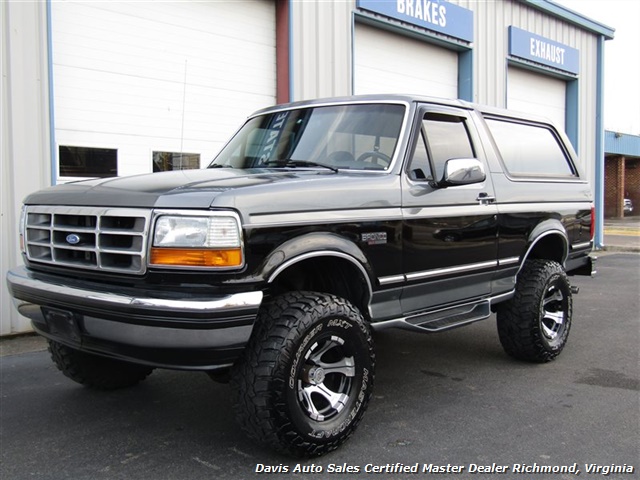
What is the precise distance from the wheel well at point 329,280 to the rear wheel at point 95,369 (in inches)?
45.5

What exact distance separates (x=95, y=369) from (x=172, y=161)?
4342 millimetres

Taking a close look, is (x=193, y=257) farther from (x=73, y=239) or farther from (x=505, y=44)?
(x=505, y=44)

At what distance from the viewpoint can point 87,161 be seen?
7141 mm

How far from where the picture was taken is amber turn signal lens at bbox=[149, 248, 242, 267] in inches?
113

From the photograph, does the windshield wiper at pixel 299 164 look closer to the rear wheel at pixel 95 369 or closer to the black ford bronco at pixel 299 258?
the black ford bronco at pixel 299 258

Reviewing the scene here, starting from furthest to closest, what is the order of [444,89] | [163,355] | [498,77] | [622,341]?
[498,77] < [444,89] < [622,341] < [163,355]

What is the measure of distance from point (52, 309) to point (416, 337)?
151 inches

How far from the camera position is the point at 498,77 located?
1350 cm

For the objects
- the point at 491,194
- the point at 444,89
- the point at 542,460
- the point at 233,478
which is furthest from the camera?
the point at 444,89

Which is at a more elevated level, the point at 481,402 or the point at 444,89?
the point at 444,89

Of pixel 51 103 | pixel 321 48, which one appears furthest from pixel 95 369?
pixel 321 48

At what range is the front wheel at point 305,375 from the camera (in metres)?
3.02

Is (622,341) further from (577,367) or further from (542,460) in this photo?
(542,460)

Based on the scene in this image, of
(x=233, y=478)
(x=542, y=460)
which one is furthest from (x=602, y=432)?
(x=233, y=478)
